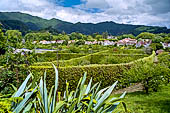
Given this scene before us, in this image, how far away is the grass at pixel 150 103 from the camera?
5.04 m

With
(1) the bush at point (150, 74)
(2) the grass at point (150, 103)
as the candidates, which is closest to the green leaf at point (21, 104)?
(2) the grass at point (150, 103)

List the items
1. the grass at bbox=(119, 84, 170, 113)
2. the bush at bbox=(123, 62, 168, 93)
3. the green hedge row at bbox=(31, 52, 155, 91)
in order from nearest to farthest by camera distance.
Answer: the grass at bbox=(119, 84, 170, 113)
the bush at bbox=(123, 62, 168, 93)
the green hedge row at bbox=(31, 52, 155, 91)

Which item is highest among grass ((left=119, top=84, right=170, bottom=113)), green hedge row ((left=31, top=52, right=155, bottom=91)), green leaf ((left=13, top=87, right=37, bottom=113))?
green leaf ((left=13, top=87, right=37, bottom=113))

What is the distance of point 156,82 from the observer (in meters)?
6.66

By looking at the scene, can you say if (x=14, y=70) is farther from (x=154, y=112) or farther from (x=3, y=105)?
(x=154, y=112)

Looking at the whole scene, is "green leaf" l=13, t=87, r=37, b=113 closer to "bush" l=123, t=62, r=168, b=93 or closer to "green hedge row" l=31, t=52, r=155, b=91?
"green hedge row" l=31, t=52, r=155, b=91

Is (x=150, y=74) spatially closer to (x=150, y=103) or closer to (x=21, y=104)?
(x=150, y=103)

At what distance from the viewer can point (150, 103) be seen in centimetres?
571

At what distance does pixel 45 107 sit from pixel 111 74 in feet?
24.1

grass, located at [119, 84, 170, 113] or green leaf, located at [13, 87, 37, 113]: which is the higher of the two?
green leaf, located at [13, 87, 37, 113]

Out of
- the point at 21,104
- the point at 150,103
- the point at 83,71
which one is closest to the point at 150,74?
the point at 150,103

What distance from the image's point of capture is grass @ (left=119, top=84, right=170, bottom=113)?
504 centimetres

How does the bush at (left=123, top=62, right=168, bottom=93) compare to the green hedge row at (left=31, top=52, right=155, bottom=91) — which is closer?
the bush at (left=123, top=62, right=168, bottom=93)

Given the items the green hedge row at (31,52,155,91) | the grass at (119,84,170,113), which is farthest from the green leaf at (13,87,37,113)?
the green hedge row at (31,52,155,91)
